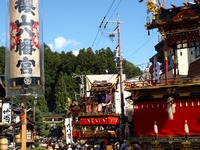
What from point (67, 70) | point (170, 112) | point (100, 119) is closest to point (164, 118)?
A: point (170, 112)

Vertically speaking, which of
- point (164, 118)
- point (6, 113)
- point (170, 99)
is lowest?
point (164, 118)

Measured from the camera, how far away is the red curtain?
24.7 meters

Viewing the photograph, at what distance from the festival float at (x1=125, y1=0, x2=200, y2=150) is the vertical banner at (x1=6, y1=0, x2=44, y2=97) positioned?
33.8 ft

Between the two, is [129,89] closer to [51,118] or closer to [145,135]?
[145,135]

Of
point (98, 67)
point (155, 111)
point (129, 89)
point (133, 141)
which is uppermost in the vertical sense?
point (98, 67)

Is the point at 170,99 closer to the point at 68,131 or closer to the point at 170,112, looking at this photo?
the point at 170,112

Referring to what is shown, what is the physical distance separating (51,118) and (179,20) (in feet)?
305

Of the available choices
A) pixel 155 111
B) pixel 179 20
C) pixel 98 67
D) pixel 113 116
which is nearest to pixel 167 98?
pixel 155 111

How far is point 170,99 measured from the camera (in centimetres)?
2495

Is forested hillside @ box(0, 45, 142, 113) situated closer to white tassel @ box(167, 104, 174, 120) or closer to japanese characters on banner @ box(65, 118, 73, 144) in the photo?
japanese characters on banner @ box(65, 118, 73, 144)

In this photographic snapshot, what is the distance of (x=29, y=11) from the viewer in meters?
18.1

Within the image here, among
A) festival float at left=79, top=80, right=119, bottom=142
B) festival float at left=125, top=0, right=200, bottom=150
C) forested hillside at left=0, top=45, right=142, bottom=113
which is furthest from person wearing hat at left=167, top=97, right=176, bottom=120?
forested hillside at left=0, top=45, right=142, bottom=113

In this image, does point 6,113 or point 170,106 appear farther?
point 6,113

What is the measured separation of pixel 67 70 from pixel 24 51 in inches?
3749
